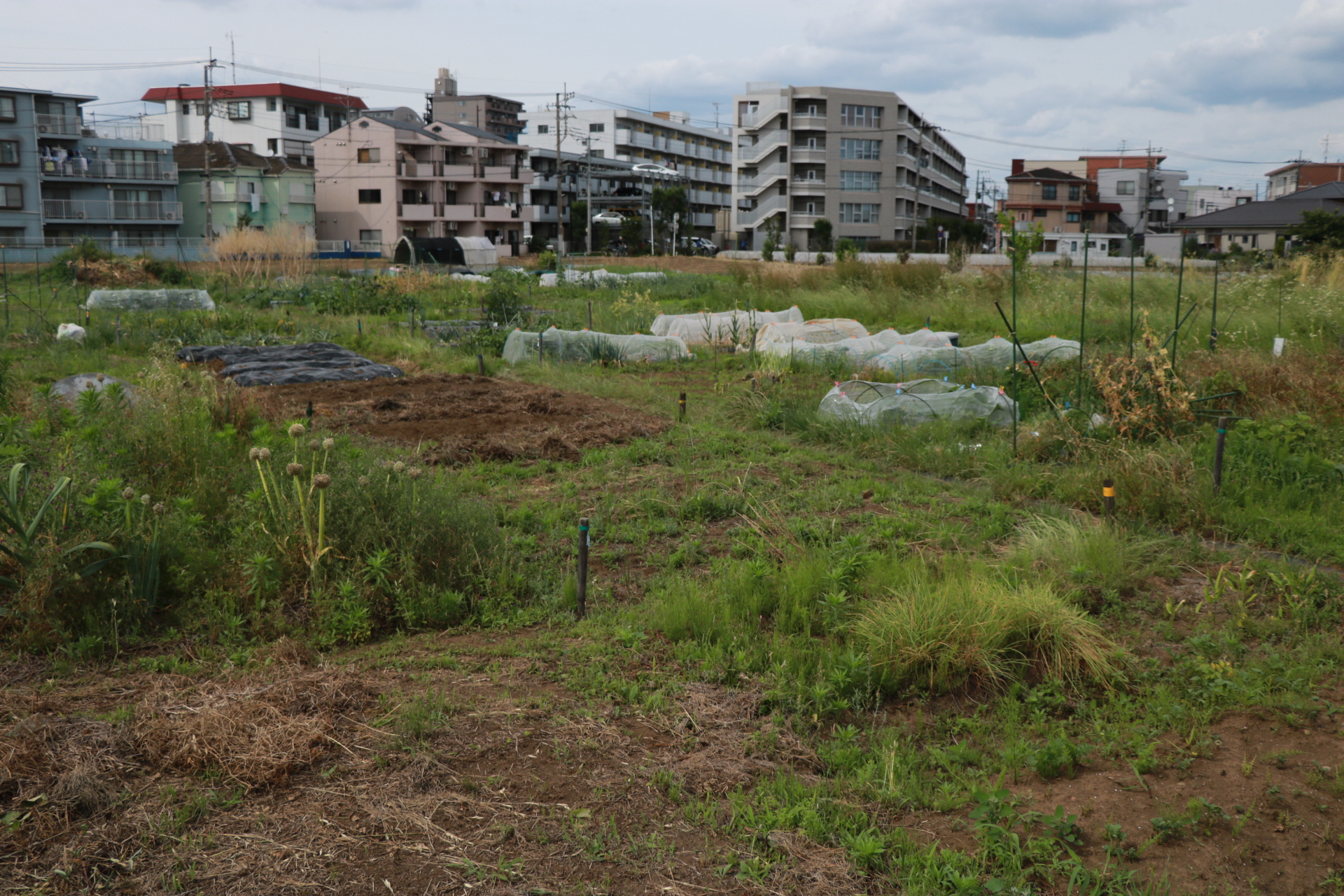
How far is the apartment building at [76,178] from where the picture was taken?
106 ft

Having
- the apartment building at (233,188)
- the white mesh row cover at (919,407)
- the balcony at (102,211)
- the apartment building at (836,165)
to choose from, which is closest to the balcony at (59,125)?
the balcony at (102,211)

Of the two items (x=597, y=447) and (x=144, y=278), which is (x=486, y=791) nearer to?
(x=597, y=447)

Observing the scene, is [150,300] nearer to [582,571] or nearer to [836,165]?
[582,571]

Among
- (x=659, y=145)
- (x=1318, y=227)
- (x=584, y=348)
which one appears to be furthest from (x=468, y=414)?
(x=659, y=145)

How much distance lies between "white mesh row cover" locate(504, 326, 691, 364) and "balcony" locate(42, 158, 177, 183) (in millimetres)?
30756

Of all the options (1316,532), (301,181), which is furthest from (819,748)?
(301,181)

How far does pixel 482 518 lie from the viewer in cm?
464

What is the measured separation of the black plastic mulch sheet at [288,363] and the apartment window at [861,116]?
145 feet

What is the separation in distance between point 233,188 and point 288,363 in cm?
3330

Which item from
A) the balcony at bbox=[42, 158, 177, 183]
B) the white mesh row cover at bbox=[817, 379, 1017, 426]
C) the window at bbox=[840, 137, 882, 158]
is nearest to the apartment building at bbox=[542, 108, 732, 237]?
the window at bbox=[840, 137, 882, 158]

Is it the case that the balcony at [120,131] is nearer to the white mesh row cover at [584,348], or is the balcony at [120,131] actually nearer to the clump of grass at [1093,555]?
the white mesh row cover at [584,348]

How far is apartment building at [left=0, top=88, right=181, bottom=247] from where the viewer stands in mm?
32250

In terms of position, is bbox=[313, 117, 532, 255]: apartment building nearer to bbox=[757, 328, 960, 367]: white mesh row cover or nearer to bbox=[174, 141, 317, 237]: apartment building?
bbox=[174, 141, 317, 237]: apartment building

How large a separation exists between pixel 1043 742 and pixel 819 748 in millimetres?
764
